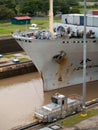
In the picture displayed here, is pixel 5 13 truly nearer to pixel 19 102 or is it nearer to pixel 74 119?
pixel 19 102

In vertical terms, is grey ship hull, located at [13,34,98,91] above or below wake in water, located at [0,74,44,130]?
above

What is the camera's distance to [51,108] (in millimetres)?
19062

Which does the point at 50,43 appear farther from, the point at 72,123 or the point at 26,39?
the point at 72,123

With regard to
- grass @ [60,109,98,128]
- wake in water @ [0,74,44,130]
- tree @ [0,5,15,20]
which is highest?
tree @ [0,5,15,20]

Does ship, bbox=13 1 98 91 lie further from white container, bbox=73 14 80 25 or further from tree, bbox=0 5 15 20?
tree, bbox=0 5 15 20

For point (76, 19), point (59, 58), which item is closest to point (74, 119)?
point (59, 58)

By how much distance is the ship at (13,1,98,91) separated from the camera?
→ 25938 mm

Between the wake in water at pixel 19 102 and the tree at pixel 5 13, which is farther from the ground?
the tree at pixel 5 13

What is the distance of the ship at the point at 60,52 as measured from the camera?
2594 cm

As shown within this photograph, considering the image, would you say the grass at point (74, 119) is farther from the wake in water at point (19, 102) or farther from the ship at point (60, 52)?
the ship at point (60, 52)

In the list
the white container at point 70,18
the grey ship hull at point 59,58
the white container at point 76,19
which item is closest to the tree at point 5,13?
the white container at point 70,18

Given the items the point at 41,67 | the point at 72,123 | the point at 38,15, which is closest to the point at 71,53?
the point at 41,67

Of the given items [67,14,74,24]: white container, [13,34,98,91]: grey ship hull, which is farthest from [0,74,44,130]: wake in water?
[67,14,74,24]: white container

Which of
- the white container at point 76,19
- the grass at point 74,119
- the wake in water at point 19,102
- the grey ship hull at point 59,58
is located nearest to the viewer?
the grass at point 74,119
